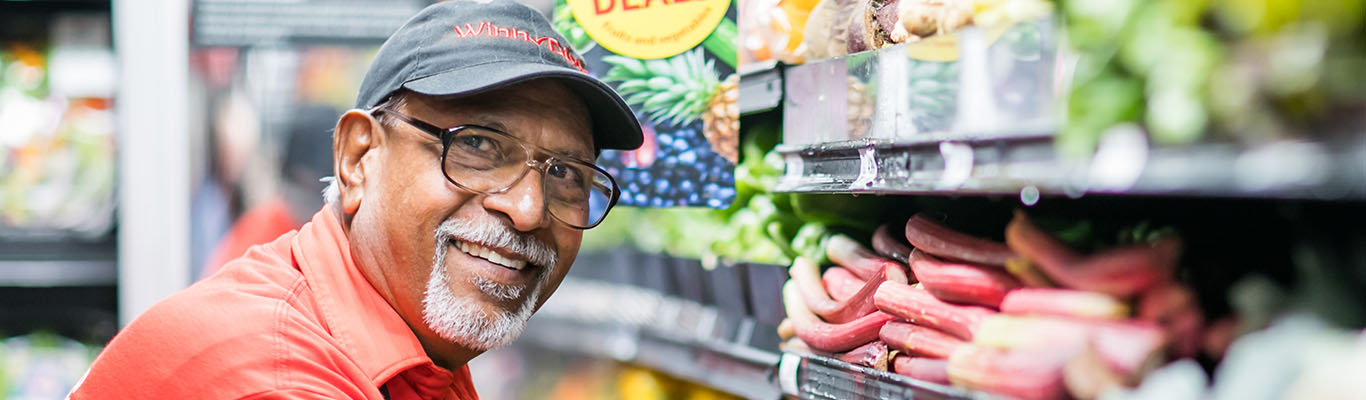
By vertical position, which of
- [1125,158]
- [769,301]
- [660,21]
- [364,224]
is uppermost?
[660,21]

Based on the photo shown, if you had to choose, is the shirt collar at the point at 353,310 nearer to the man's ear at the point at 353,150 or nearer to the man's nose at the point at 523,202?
the man's ear at the point at 353,150

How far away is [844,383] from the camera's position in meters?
1.35

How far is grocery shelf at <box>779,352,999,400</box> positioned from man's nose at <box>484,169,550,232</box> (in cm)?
48

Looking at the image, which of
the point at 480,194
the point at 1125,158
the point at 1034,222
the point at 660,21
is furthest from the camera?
the point at 660,21

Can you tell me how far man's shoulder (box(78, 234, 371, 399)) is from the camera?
1.34 metres

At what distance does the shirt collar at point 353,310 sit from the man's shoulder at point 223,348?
1.8 inches

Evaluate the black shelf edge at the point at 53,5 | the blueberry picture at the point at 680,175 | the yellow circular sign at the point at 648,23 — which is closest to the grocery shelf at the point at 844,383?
the blueberry picture at the point at 680,175

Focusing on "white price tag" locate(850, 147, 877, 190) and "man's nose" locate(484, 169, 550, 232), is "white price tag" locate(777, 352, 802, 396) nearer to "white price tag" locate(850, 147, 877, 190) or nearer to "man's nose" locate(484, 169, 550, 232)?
"white price tag" locate(850, 147, 877, 190)

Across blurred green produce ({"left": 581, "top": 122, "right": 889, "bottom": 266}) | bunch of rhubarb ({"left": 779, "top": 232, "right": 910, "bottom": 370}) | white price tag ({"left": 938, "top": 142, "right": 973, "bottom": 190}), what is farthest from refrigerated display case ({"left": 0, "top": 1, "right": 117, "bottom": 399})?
white price tag ({"left": 938, "top": 142, "right": 973, "bottom": 190})

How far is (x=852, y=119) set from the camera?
1358 mm

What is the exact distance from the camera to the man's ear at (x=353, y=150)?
5.41 ft

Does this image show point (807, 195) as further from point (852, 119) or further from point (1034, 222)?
point (1034, 222)

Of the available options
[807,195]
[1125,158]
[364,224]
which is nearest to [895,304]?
[807,195]

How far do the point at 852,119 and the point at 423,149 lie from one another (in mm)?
714
